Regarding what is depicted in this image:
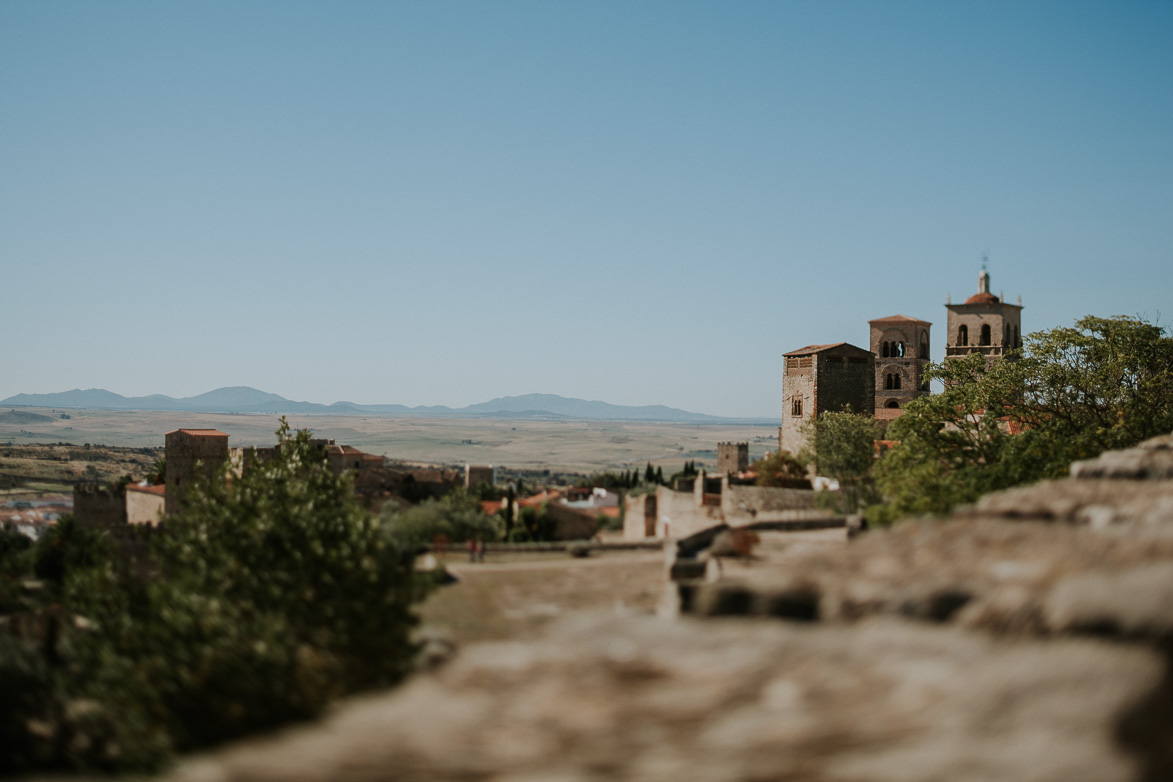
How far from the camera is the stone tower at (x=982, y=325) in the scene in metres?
85.6

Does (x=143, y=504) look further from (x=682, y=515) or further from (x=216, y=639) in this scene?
(x=216, y=639)

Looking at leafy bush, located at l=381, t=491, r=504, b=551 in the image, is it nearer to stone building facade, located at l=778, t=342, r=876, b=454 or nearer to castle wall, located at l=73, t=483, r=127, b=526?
castle wall, located at l=73, t=483, r=127, b=526

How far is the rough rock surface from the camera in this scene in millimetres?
2965

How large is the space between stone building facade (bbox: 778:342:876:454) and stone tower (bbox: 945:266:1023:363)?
23446 millimetres

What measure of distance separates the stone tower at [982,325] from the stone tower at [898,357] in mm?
4272

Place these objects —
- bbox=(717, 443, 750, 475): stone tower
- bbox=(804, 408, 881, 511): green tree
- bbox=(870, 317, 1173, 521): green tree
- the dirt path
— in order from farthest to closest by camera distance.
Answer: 1. bbox=(717, 443, 750, 475): stone tower
2. bbox=(804, 408, 881, 511): green tree
3. bbox=(870, 317, 1173, 521): green tree
4. the dirt path

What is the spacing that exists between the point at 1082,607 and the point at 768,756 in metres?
1.30

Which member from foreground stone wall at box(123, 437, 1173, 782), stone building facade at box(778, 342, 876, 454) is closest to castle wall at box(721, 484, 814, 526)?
foreground stone wall at box(123, 437, 1173, 782)

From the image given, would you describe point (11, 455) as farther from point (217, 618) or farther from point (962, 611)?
point (962, 611)

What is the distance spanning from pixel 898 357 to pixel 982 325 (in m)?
9.88

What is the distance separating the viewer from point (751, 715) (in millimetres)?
3402

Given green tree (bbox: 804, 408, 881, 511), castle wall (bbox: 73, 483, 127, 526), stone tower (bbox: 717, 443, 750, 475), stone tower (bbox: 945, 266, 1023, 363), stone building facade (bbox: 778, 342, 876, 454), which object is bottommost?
castle wall (bbox: 73, 483, 127, 526)

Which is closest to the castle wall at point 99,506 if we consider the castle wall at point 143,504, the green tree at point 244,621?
the castle wall at point 143,504

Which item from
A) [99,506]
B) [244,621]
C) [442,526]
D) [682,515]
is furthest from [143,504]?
[244,621]
